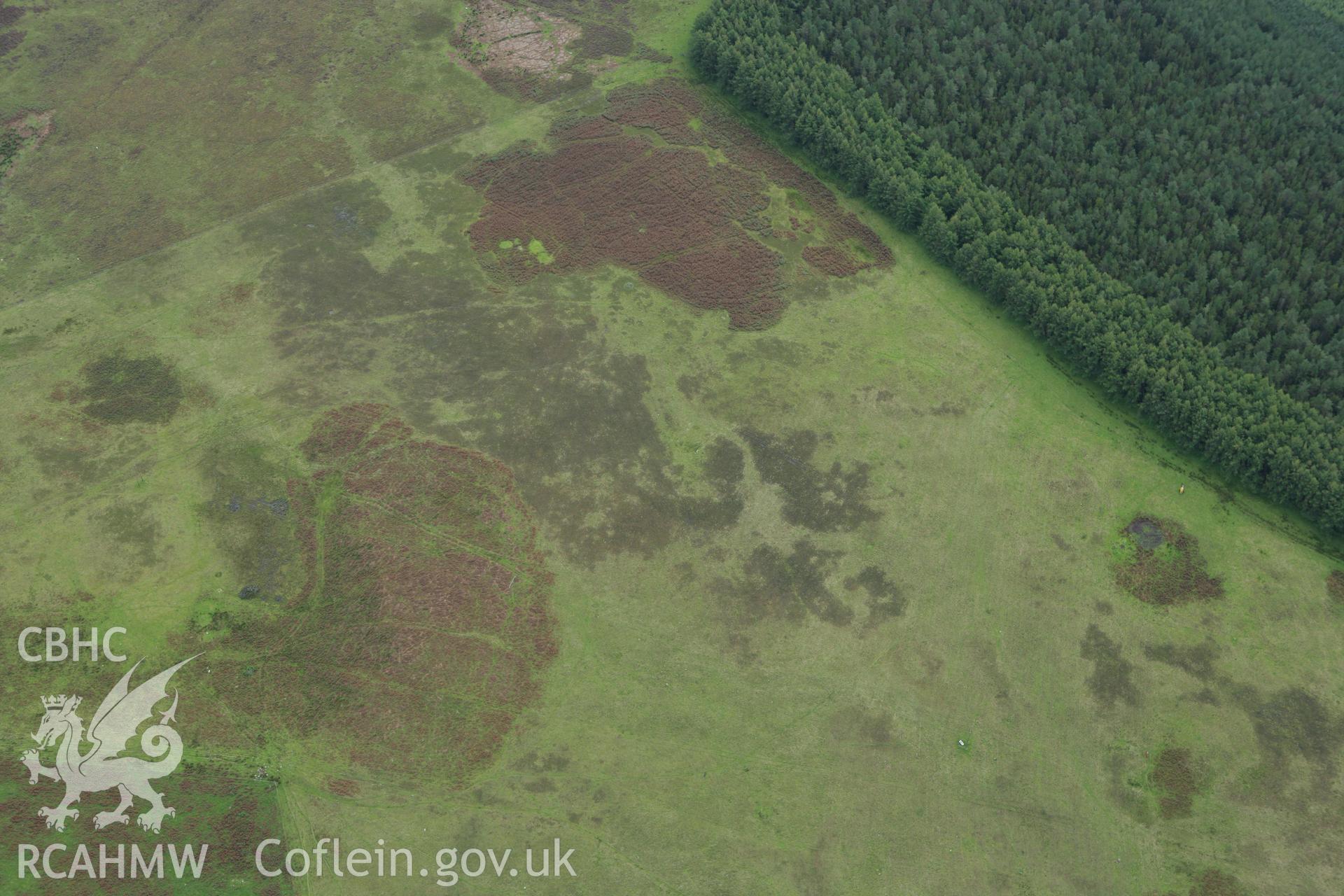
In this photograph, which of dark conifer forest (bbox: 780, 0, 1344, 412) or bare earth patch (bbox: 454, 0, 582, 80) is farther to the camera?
bare earth patch (bbox: 454, 0, 582, 80)

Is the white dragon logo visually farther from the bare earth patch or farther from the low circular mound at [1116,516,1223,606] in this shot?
the bare earth patch

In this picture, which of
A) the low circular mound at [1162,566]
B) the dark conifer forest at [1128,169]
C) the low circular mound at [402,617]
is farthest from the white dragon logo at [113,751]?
the dark conifer forest at [1128,169]

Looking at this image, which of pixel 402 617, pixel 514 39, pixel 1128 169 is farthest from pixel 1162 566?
pixel 514 39

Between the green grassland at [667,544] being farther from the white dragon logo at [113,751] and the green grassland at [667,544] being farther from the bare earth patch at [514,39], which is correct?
the bare earth patch at [514,39]

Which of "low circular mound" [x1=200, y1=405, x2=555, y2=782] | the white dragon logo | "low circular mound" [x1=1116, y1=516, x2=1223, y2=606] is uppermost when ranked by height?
"low circular mound" [x1=1116, y1=516, x2=1223, y2=606]

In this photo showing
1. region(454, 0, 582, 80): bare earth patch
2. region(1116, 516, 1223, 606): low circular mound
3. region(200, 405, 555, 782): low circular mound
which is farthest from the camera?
region(454, 0, 582, 80): bare earth patch

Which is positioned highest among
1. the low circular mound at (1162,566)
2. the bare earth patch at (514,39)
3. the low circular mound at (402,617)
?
the bare earth patch at (514,39)

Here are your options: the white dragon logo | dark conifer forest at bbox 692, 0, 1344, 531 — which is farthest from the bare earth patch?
the white dragon logo
